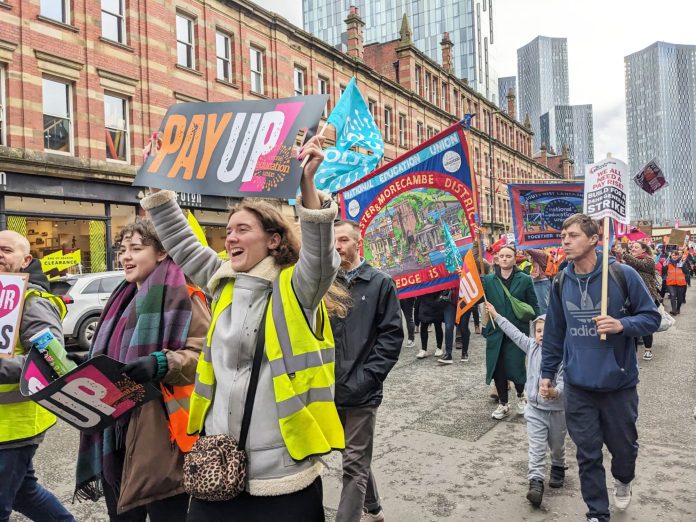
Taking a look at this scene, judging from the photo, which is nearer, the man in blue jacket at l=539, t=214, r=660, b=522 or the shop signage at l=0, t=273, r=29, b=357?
the shop signage at l=0, t=273, r=29, b=357

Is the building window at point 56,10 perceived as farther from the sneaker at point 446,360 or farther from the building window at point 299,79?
the sneaker at point 446,360

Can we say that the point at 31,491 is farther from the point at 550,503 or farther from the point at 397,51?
the point at 397,51

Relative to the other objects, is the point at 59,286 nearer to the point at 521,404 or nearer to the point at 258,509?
the point at 258,509

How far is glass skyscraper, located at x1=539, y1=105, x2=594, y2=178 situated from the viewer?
18171 centimetres

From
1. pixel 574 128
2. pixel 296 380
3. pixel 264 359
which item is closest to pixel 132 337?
pixel 264 359

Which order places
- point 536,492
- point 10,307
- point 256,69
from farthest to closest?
point 256,69 → point 536,492 → point 10,307

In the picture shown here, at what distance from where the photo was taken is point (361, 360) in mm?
3477

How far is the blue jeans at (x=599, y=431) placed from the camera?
343 centimetres

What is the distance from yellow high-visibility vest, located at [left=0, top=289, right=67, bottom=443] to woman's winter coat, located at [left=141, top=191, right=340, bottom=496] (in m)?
1.35

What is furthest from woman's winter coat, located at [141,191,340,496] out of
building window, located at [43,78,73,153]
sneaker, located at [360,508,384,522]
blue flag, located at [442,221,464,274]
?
building window, located at [43,78,73,153]

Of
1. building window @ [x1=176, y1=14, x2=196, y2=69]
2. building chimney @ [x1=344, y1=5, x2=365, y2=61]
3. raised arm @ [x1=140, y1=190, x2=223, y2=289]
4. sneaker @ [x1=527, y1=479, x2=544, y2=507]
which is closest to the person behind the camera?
raised arm @ [x1=140, y1=190, x2=223, y2=289]

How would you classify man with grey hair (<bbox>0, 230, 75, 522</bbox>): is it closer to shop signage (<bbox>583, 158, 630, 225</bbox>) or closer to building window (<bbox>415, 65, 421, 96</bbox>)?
shop signage (<bbox>583, 158, 630, 225</bbox>)

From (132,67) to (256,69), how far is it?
642cm

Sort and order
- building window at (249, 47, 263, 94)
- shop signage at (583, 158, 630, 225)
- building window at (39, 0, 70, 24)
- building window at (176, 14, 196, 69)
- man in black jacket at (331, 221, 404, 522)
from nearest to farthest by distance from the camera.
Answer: man in black jacket at (331, 221, 404, 522) < shop signage at (583, 158, 630, 225) < building window at (39, 0, 70, 24) < building window at (176, 14, 196, 69) < building window at (249, 47, 263, 94)
